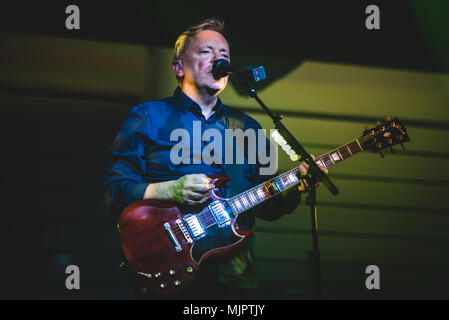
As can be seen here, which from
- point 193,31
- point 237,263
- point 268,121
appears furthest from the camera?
point 268,121

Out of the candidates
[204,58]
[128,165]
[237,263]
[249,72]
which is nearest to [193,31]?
[204,58]

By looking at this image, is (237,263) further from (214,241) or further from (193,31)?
(193,31)

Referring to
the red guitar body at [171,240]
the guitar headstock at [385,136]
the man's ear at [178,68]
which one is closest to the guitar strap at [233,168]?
the red guitar body at [171,240]

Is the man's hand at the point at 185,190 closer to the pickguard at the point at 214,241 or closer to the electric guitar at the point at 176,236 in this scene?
the electric guitar at the point at 176,236

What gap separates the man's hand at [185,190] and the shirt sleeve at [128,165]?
9 centimetres

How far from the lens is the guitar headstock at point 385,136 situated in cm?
238

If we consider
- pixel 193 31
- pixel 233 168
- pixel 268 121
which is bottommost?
pixel 233 168

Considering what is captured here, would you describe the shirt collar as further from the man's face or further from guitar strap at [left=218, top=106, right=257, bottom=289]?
guitar strap at [left=218, top=106, right=257, bottom=289]

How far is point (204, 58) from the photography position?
2.46 m

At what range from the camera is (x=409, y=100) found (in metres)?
3.37

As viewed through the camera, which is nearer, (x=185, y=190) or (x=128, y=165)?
(x=185, y=190)

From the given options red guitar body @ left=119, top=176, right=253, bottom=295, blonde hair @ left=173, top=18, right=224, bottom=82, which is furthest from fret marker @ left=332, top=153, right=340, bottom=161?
blonde hair @ left=173, top=18, right=224, bottom=82

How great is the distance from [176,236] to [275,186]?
685mm
